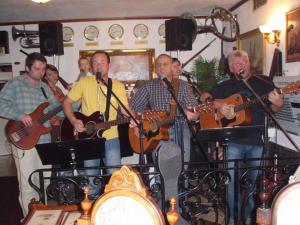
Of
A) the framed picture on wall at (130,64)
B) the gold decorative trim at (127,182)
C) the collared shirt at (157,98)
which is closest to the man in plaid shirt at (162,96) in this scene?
the collared shirt at (157,98)

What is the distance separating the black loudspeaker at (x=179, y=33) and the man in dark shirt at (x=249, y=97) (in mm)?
3697

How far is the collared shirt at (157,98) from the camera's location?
3.92m

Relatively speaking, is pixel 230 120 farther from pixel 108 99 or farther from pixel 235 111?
pixel 108 99

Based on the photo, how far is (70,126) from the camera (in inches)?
156

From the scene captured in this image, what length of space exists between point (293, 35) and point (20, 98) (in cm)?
353

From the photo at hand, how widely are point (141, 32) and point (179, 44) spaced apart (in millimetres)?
1270

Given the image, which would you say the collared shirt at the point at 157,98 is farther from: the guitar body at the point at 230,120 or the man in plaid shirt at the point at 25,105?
the man in plaid shirt at the point at 25,105

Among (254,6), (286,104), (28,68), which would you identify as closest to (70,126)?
(28,68)

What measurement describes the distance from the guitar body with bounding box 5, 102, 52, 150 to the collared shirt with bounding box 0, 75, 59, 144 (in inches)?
2.0

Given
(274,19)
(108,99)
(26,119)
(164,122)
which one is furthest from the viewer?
(274,19)

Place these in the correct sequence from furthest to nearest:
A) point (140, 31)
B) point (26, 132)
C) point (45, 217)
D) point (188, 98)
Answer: point (140, 31)
point (188, 98)
point (26, 132)
point (45, 217)

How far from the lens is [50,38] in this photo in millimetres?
7426

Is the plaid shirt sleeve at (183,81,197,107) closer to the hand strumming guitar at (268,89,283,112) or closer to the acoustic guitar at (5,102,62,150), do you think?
the hand strumming guitar at (268,89,283,112)

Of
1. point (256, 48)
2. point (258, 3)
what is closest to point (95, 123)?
point (256, 48)
